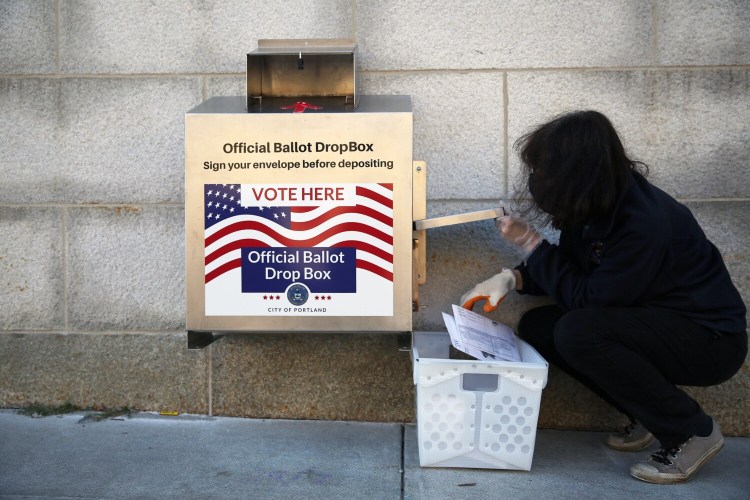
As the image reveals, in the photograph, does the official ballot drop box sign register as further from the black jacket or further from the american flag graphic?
the black jacket

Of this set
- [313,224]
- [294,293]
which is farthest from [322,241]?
[294,293]

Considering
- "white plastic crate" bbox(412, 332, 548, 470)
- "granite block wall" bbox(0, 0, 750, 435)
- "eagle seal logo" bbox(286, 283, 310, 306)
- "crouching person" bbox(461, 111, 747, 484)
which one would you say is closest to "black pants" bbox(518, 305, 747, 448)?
"crouching person" bbox(461, 111, 747, 484)

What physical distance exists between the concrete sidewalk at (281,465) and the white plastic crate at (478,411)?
0.07m

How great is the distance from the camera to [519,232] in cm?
284

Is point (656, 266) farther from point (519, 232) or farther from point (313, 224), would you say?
point (313, 224)

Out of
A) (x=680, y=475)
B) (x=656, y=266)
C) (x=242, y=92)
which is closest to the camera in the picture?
(x=656, y=266)

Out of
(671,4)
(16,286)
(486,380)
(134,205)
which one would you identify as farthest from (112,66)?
(671,4)

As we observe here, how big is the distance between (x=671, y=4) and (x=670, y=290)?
51.8 inches

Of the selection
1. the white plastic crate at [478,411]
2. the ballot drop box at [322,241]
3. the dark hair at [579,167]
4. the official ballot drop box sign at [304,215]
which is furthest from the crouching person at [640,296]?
the official ballot drop box sign at [304,215]

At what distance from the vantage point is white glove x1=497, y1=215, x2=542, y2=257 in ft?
9.29

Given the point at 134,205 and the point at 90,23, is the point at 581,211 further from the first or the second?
the point at 90,23

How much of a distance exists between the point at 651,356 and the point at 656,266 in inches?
12.7

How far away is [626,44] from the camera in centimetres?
310

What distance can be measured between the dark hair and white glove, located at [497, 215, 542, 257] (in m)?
0.29
